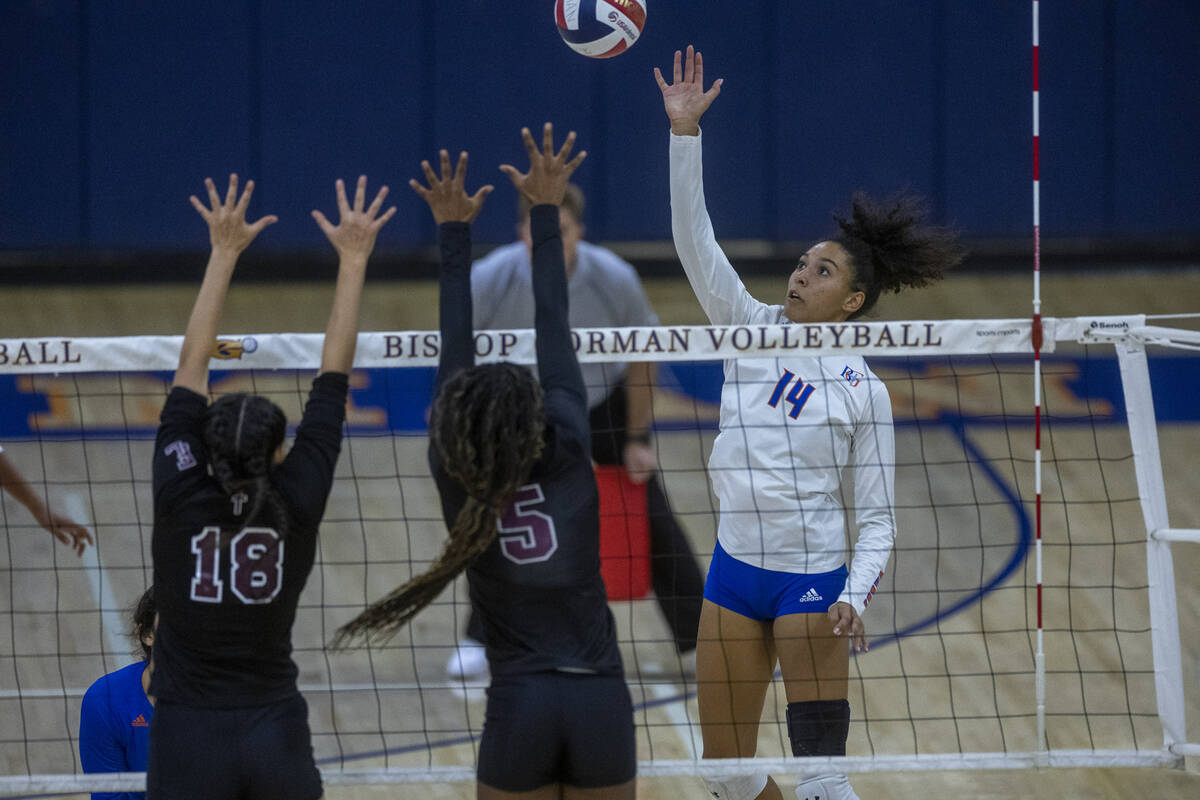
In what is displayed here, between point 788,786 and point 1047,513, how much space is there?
142 inches

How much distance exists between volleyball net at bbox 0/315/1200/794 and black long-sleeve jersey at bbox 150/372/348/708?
0.76m

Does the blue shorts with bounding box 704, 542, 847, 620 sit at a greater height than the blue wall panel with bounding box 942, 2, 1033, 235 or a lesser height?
lesser

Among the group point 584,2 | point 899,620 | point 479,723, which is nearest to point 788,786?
point 479,723

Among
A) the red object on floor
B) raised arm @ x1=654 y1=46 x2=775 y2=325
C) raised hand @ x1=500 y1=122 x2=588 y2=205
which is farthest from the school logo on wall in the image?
the red object on floor

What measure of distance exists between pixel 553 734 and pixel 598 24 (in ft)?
8.87

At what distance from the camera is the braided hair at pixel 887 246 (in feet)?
11.9

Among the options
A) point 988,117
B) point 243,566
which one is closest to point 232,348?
point 243,566

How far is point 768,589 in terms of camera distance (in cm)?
346

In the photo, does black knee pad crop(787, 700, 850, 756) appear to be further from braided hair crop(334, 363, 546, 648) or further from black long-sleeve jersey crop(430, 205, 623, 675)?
braided hair crop(334, 363, 546, 648)

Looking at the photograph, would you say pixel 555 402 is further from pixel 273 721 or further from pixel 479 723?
pixel 479 723

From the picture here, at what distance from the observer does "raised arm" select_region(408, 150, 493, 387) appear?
9.19 feet

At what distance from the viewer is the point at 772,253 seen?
34.0 feet

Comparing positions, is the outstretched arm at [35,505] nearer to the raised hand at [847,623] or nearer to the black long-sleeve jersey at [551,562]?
the black long-sleeve jersey at [551,562]

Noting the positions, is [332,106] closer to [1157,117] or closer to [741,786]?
[1157,117]
